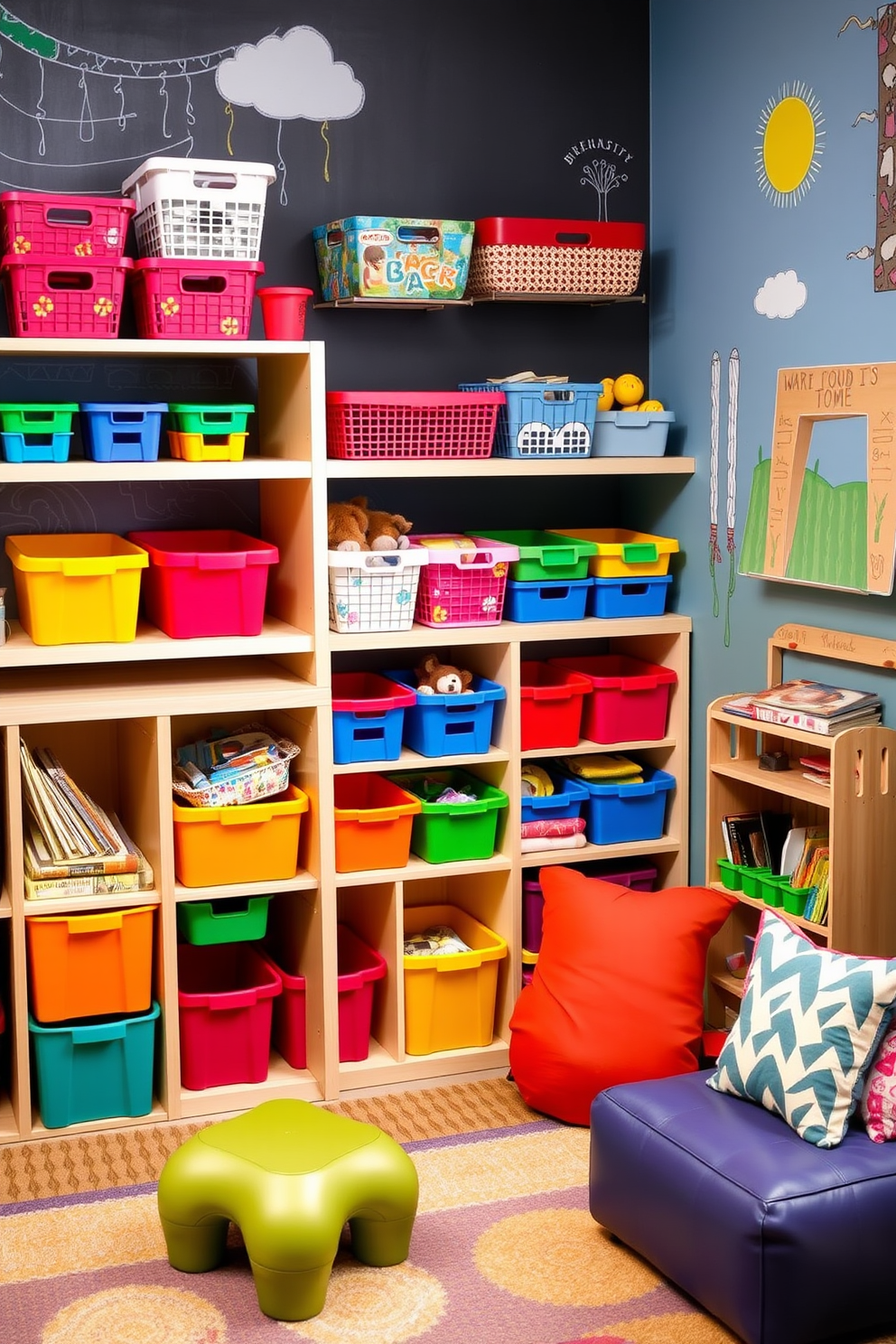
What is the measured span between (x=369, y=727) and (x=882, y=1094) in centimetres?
140

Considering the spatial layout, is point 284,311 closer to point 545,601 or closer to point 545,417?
point 545,417

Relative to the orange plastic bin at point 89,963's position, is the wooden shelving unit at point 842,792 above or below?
above

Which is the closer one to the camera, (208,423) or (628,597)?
(208,423)

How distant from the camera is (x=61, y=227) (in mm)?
2916

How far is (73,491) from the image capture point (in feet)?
11.0

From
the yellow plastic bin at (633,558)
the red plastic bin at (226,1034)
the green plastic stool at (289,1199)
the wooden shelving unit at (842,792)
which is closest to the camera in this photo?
the green plastic stool at (289,1199)

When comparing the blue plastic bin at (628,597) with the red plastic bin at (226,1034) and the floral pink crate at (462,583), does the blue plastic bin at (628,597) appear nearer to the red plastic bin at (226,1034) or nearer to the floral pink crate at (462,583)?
the floral pink crate at (462,583)

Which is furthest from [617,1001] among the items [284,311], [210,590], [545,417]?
[284,311]

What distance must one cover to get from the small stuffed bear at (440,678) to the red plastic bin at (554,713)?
5.5 inches

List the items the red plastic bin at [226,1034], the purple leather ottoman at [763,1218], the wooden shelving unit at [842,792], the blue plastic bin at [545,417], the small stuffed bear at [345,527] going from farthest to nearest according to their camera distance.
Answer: the blue plastic bin at [545,417], the small stuffed bear at [345,527], the red plastic bin at [226,1034], the wooden shelving unit at [842,792], the purple leather ottoman at [763,1218]

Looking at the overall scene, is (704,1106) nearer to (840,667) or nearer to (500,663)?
(840,667)

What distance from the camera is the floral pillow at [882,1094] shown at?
2396 millimetres

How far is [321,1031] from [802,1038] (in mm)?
1225

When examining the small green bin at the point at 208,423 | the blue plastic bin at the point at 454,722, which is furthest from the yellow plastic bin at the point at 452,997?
the small green bin at the point at 208,423
